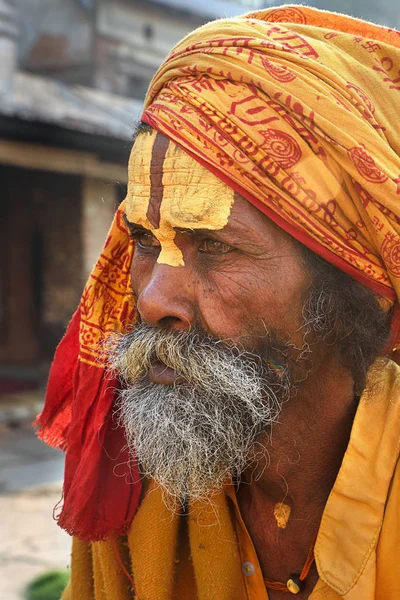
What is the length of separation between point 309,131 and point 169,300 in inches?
20.7

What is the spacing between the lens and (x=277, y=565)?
1.94m

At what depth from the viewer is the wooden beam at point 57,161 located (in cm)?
910

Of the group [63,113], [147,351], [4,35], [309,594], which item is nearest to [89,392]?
[147,351]

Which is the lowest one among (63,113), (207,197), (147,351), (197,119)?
(63,113)

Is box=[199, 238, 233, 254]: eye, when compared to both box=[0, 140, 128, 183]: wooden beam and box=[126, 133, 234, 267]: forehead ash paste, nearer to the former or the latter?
box=[126, 133, 234, 267]: forehead ash paste

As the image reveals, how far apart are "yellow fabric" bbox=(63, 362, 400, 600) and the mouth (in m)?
0.39

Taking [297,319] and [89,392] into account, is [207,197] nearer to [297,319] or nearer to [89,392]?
[297,319]

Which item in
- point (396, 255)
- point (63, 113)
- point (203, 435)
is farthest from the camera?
point (63, 113)

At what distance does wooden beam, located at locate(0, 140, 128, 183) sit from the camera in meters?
9.10

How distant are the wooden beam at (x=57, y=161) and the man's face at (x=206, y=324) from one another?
777 centimetres

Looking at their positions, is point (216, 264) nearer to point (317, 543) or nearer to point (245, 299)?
point (245, 299)

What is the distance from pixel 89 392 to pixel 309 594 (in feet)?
2.66

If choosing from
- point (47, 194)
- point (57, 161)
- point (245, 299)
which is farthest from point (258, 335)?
point (47, 194)

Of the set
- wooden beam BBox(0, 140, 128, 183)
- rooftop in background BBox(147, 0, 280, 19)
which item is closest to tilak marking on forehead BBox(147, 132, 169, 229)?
wooden beam BBox(0, 140, 128, 183)
